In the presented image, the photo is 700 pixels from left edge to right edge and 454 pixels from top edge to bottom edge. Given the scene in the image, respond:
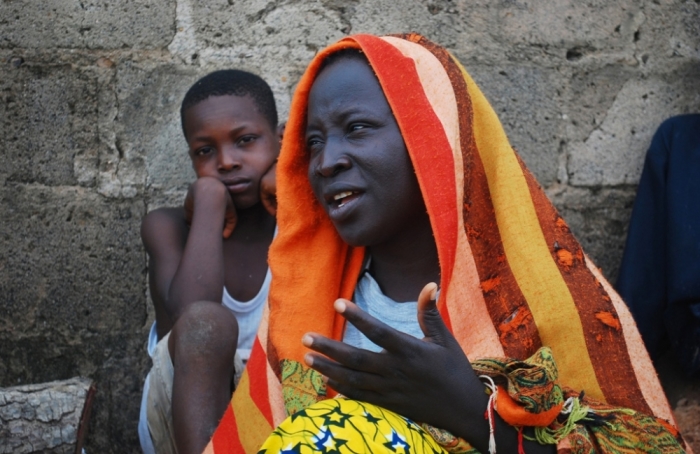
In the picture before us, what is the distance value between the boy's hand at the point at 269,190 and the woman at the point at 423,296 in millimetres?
747

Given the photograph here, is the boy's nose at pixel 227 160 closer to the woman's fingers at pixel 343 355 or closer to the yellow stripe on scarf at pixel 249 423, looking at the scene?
the yellow stripe on scarf at pixel 249 423

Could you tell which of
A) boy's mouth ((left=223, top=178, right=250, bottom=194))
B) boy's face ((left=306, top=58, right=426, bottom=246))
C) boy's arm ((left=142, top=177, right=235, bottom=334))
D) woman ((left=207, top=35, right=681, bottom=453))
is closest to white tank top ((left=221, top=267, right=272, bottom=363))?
boy's arm ((left=142, top=177, right=235, bottom=334))

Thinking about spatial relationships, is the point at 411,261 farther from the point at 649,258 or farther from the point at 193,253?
the point at 649,258

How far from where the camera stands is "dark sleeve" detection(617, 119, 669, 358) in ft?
10.4

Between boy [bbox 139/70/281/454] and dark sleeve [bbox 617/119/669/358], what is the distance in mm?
1334

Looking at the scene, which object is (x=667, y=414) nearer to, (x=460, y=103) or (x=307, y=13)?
(x=460, y=103)

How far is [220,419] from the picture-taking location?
2312 mm

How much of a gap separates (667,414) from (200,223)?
1.66 m

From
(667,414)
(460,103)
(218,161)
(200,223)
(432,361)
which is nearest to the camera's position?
(432,361)

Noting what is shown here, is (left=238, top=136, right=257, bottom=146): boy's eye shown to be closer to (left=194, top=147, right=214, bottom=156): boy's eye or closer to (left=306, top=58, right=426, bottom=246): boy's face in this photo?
(left=194, top=147, right=214, bottom=156): boy's eye

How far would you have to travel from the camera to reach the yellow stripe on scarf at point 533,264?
1.96m

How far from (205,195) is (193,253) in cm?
23

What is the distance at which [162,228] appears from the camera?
306 cm

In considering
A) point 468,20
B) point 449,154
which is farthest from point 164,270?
point 468,20
